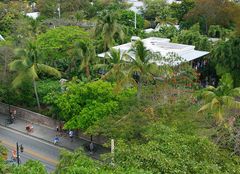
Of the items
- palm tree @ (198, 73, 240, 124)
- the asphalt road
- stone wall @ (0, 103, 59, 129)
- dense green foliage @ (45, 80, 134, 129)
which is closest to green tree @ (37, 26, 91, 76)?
stone wall @ (0, 103, 59, 129)

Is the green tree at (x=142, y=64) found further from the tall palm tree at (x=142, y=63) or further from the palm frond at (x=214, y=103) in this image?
the palm frond at (x=214, y=103)

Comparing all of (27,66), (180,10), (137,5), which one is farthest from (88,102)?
(137,5)

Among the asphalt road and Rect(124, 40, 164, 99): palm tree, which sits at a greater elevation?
Rect(124, 40, 164, 99): palm tree

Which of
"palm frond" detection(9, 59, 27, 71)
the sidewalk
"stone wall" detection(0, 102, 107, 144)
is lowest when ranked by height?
the sidewalk

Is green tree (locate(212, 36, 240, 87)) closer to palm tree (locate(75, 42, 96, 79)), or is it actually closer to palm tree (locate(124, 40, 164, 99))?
palm tree (locate(75, 42, 96, 79))

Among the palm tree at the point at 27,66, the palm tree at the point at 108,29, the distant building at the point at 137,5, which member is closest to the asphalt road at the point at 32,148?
the palm tree at the point at 27,66

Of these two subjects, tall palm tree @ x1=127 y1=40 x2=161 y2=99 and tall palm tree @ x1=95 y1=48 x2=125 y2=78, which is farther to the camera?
tall palm tree @ x1=95 y1=48 x2=125 y2=78

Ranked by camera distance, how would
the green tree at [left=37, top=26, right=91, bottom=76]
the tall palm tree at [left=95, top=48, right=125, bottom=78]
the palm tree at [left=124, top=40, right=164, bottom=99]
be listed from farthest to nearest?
the green tree at [left=37, top=26, right=91, bottom=76], the tall palm tree at [left=95, top=48, right=125, bottom=78], the palm tree at [left=124, top=40, right=164, bottom=99]
